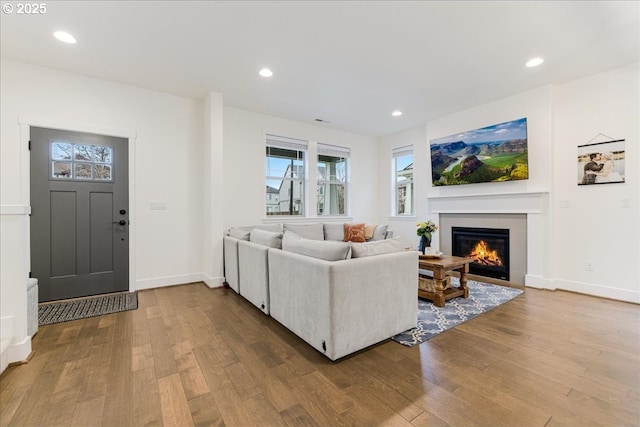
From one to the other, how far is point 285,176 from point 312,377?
4024 millimetres

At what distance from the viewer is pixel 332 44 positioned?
2824 mm

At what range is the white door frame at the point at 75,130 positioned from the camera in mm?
3164

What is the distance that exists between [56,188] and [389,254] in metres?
4.00

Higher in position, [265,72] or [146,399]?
[265,72]

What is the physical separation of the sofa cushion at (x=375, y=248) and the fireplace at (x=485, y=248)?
2806mm

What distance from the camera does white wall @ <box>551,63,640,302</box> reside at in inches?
130

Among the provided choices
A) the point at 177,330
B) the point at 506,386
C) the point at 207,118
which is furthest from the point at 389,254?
the point at 207,118

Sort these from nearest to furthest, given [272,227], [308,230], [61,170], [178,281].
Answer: [61,170], [178,281], [272,227], [308,230]

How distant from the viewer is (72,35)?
2.69m

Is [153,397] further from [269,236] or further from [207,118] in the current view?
[207,118]

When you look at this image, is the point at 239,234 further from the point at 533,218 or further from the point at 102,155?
the point at 533,218

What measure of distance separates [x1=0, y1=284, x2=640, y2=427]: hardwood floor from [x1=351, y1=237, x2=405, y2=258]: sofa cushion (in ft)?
2.48

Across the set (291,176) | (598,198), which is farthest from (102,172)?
(598,198)

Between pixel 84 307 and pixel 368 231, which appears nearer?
pixel 84 307
